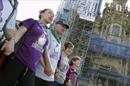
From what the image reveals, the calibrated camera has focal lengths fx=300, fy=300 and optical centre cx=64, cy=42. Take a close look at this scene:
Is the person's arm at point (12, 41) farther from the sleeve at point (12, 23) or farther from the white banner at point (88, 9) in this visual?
the white banner at point (88, 9)

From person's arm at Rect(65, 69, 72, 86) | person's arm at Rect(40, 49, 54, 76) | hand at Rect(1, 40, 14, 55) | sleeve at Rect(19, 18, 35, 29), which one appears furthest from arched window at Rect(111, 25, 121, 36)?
hand at Rect(1, 40, 14, 55)

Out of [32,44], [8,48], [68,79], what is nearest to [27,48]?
[32,44]

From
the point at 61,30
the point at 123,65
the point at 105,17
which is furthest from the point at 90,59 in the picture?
the point at 61,30

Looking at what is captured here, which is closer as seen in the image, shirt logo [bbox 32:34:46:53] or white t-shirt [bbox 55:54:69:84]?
shirt logo [bbox 32:34:46:53]

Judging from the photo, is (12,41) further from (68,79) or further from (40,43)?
(68,79)

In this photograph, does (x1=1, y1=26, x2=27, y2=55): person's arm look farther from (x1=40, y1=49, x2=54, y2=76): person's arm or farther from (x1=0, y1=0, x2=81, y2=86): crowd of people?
(x1=40, y1=49, x2=54, y2=76): person's arm

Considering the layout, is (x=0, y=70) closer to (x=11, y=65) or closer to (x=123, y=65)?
(x=11, y=65)

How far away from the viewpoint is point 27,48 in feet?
10.5

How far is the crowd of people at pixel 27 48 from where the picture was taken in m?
2.86

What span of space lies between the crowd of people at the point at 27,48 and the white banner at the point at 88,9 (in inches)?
760

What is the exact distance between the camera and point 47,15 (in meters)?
3.58

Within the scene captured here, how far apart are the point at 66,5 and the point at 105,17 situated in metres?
3.73

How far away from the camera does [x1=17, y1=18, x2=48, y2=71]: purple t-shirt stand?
10.3 ft

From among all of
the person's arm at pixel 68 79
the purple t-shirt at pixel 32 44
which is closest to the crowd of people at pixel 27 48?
the purple t-shirt at pixel 32 44
